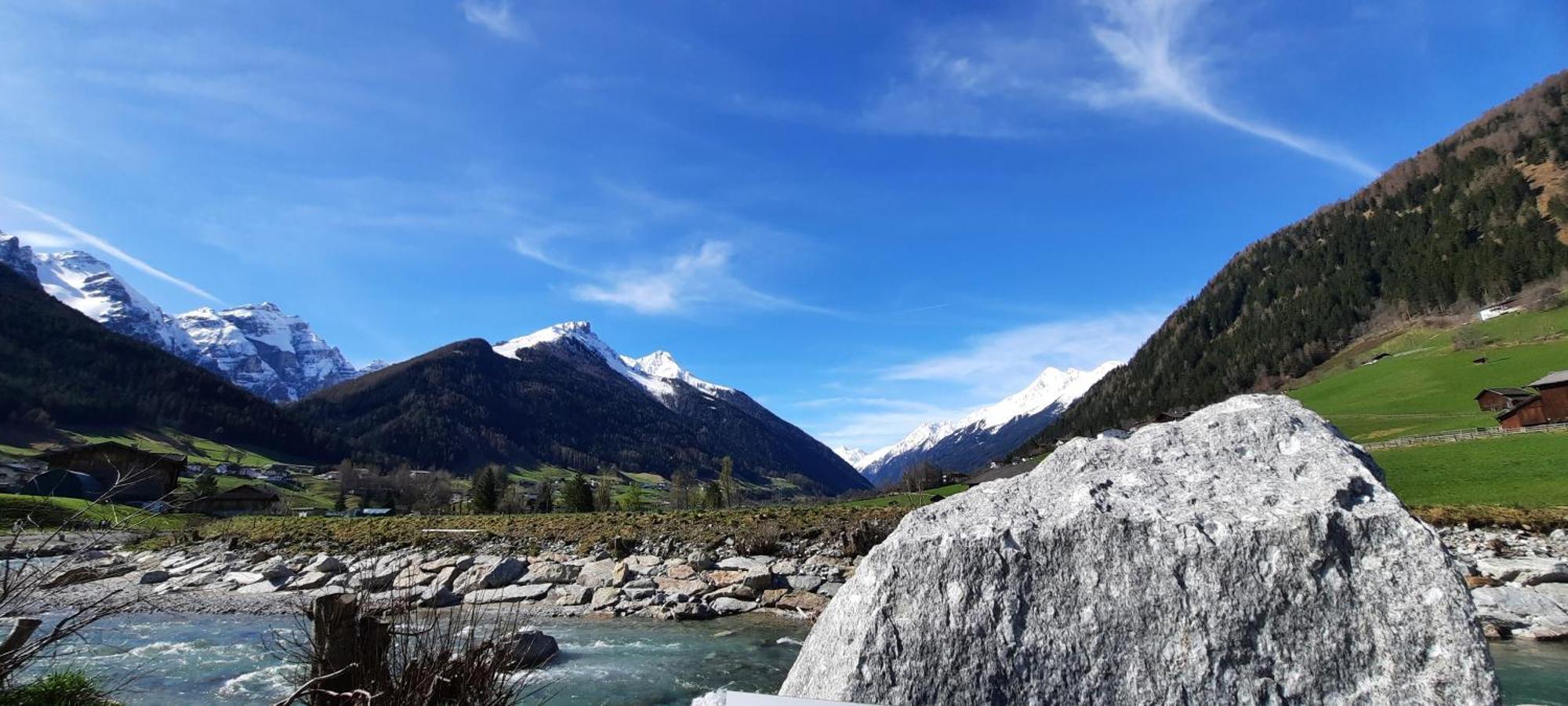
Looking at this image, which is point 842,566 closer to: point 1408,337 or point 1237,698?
point 1237,698

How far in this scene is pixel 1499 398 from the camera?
65062 mm

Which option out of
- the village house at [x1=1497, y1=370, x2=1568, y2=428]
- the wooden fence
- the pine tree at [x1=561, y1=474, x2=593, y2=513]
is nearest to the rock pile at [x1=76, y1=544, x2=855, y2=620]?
the pine tree at [x1=561, y1=474, x2=593, y2=513]

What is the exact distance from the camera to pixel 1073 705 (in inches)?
193

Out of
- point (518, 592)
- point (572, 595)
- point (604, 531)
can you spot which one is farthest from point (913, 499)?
point (518, 592)

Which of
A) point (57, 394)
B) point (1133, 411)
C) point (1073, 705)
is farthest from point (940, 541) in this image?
point (57, 394)

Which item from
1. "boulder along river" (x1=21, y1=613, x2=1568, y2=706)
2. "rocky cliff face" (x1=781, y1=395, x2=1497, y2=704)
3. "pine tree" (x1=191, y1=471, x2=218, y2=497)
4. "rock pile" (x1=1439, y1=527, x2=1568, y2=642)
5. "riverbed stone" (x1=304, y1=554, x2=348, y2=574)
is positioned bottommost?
"boulder along river" (x1=21, y1=613, x2=1568, y2=706)

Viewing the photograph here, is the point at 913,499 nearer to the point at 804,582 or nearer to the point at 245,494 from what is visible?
the point at 804,582

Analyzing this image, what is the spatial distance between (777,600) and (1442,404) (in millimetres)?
83658

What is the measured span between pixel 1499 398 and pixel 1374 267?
110 m

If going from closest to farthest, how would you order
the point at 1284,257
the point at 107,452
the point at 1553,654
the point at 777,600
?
1. the point at 1553,654
2. the point at 777,600
3. the point at 107,452
4. the point at 1284,257

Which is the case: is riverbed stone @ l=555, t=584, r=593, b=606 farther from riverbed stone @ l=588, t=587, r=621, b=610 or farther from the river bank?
riverbed stone @ l=588, t=587, r=621, b=610

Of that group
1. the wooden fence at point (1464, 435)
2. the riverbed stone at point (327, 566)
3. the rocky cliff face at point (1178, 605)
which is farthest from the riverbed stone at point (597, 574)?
the wooden fence at point (1464, 435)

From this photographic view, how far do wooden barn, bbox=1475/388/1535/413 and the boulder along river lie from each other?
65684 mm

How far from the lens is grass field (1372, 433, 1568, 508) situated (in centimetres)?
3441
